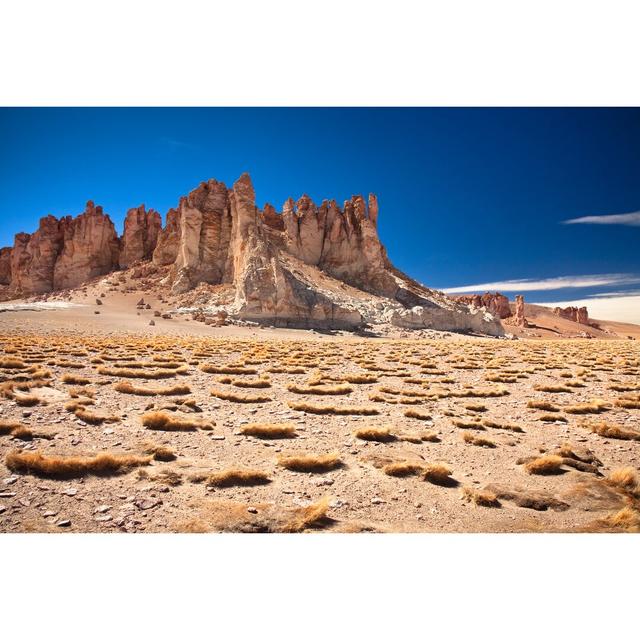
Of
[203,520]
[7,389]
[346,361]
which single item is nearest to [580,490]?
[203,520]

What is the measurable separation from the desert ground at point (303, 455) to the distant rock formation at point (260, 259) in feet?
133

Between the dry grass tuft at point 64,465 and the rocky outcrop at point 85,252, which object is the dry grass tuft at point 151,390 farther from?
the rocky outcrop at point 85,252

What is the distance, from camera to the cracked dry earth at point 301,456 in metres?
4.50

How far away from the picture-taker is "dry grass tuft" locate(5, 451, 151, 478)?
4914 millimetres

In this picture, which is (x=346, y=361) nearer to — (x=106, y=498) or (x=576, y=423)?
(x=576, y=423)

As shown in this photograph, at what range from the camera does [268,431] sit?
23.8ft

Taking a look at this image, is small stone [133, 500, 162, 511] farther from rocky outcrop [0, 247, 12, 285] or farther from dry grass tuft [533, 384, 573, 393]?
rocky outcrop [0, 247, 12, 285]

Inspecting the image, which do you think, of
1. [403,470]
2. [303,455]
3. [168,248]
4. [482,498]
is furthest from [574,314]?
[303,455]

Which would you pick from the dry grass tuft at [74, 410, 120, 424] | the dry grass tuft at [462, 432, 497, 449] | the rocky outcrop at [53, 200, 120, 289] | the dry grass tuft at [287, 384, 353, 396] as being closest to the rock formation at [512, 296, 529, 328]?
the rocky outcrop at [53, 200, 120, 289]

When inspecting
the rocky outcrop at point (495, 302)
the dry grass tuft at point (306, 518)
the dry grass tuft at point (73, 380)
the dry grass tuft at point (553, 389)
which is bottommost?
the dry grass tuft at point (306, 518)

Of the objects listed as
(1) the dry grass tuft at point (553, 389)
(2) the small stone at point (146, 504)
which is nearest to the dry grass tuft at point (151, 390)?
(2) the small stone at point (146, 504)

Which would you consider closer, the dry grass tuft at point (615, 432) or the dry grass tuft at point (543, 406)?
the dry grass tuft at point (615, 432)

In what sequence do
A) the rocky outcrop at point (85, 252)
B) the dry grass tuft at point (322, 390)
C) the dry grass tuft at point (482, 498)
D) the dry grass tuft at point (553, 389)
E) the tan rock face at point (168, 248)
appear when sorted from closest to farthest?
the dry grass tuft at point (482, 498)
the dry grass tuft at point (322, 390)
the dry grass tuft at point (553, 389)
the tan rock face at point (168, 248)
the rocky outcrop at point (85, 252)

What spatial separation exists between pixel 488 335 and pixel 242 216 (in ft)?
156
